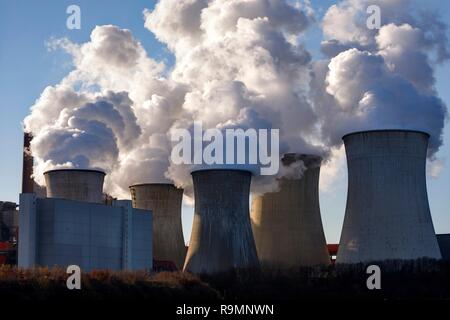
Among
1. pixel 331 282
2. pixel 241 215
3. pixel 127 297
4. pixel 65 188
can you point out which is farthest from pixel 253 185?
pixel 127 297

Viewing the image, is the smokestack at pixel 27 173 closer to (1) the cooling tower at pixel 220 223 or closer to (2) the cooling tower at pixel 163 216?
(2) the cooling tower at pixel 163 216

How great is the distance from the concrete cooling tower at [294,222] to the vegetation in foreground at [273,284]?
2.13 metres

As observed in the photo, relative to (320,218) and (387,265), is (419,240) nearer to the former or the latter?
(387,265)

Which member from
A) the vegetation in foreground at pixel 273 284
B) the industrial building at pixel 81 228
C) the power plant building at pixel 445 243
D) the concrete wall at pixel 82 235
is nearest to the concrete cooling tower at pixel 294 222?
the vegetation in foreground at pixel 273 284

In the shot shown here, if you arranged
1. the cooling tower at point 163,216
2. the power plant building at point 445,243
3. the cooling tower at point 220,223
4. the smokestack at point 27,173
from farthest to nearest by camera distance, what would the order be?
1. the smokestack at point 27,173
2. the power plant building at point 445,243
3. the cooling tower at point 163,216
4. the cooling tower at point 220,223

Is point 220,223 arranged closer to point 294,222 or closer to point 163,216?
point 294,222

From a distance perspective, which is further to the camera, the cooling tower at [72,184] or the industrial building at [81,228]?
the cooling tower at [72,184]

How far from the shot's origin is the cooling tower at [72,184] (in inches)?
1141

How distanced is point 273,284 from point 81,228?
6850mm

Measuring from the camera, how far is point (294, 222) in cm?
3350

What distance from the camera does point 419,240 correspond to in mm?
27609

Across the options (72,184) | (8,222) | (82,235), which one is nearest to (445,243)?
(72,184)

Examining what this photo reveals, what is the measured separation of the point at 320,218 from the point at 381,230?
6.91 meters

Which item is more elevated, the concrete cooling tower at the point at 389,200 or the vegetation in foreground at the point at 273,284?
the concrete cooling tower at the point at 389,200
